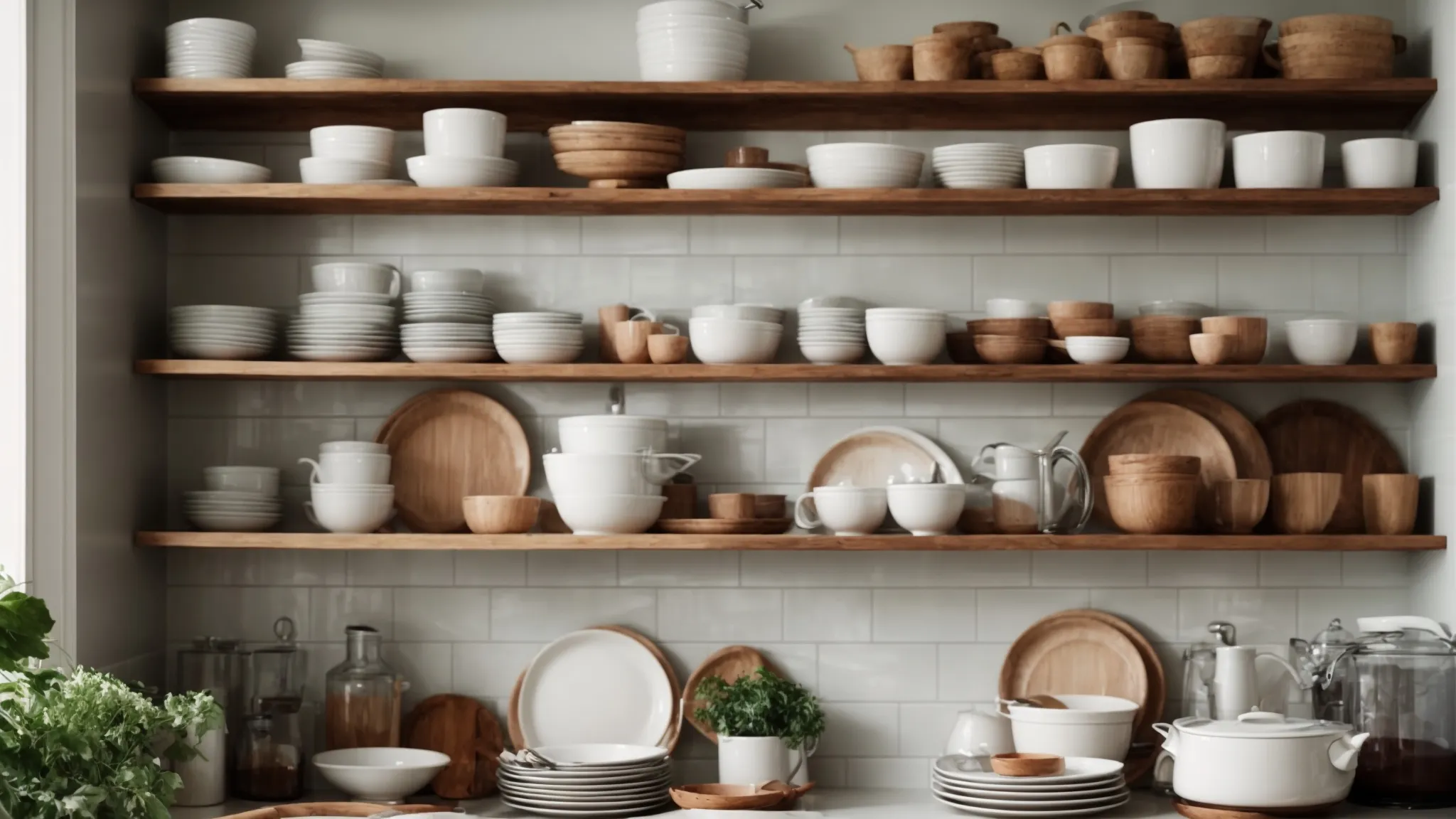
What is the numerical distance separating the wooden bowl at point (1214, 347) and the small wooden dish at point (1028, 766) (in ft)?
2.89

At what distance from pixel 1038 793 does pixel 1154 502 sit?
658 mm

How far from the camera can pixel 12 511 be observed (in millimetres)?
2660

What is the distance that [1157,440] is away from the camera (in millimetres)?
3211

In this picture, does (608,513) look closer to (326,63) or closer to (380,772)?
(380,772)

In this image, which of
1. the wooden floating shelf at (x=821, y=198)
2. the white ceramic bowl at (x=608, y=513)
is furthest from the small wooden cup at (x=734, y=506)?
the wooden floating shelf at (x=821, y=198)

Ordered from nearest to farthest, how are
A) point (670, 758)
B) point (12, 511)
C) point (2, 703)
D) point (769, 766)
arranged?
point (2, 703), point (12, 511), point (769, 766), point (670, 758)

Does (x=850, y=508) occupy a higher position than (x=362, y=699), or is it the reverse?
(x=850, y=508)

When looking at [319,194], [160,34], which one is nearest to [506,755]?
[319,194]

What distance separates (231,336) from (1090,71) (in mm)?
1894

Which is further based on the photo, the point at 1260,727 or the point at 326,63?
the point at 326,63

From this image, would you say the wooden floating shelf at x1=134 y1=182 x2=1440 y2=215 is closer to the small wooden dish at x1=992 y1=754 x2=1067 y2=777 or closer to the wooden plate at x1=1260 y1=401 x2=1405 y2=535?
the wooden plate at x1=1260 y1=401 x2=1405 y2=535

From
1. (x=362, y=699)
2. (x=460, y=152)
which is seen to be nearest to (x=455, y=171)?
(x=460, y=152)

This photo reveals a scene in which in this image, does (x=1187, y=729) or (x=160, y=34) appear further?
Answer: (x=160, y=34)

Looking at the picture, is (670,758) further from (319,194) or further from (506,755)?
(319,194)
